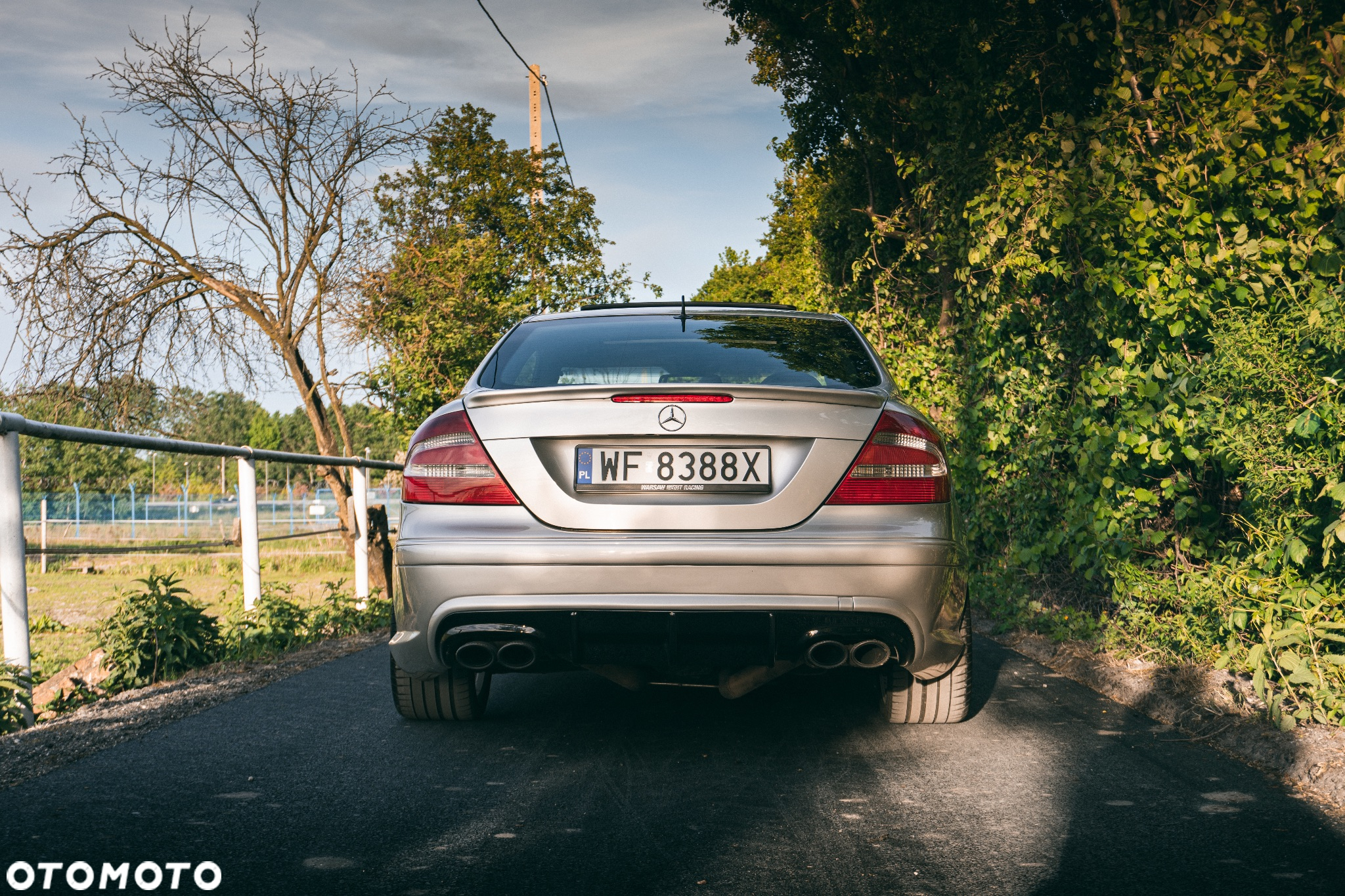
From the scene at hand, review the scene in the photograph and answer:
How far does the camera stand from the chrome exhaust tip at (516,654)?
3547 mm

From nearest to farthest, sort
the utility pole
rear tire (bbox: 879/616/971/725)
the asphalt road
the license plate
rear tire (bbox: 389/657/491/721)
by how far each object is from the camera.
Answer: the asphalt road, the license plate, rear tire (bbox: 879/616/971/725), rear tire (bbox: 389/657/491/721), the utility pole

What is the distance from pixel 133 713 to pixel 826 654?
2.91 meters

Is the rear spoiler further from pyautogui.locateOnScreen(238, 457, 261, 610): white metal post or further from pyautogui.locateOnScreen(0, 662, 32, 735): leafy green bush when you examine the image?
pyautogui.locateOnScreen(238, 457, 261, 610): white metal post

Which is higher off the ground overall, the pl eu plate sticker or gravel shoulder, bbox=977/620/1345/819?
the pl eu plate sticker

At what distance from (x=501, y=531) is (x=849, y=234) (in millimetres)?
11230

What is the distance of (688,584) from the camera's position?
340 centimetres

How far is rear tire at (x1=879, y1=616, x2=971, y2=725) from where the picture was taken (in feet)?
13.7

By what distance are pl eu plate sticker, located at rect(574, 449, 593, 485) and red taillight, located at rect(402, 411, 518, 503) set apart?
0.22 meters

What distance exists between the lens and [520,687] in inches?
205

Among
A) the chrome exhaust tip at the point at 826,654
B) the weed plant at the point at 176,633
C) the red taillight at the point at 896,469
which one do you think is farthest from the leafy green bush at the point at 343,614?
the red taillight at the point at 896,469

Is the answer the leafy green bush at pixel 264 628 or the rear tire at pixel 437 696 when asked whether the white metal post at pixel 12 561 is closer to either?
the rear tire at pixel 437 696

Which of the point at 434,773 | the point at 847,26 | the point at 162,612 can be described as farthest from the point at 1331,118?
the point at 847,26

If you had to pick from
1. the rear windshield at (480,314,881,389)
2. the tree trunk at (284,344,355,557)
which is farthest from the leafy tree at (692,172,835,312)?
the tree trunk at (284,344,355,557)

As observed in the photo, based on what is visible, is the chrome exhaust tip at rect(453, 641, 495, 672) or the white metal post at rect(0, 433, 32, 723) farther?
the white metal post at rect(0, 433, 32, 723)
